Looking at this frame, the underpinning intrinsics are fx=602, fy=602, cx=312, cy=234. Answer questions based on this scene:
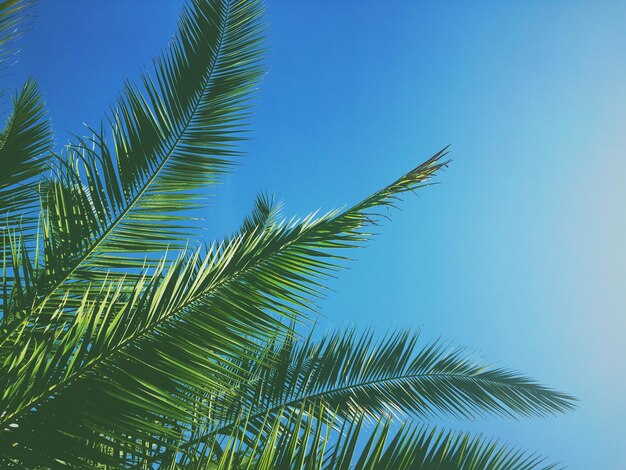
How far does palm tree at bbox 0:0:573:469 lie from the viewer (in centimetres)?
154

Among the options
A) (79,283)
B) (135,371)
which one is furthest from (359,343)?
(135,371)

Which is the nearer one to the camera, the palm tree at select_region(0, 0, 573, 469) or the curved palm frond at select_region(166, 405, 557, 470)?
the curved palm frond at select_region(166, 405, 557, 470)

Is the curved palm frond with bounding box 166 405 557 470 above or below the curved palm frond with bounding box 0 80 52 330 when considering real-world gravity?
below

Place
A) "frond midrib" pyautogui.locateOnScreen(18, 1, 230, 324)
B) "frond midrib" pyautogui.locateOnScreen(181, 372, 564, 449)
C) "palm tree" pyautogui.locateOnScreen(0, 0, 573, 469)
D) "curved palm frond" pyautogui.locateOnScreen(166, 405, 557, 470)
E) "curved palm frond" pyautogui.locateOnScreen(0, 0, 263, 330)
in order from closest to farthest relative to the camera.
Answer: "curved palm frond" pyautogui.locateOnScreen(166, 405, 557, 470), "palm tree" pyautogui.locateOnScreen(0, 0, 573, 469), "frond midrib" pyautogui.locateOnScreen(18, 1, 230, 324), "curved palm frond" pyautogui.locateOnScreen(0, 0, 263, 330), "frond midrib" pyautogui.locateOnScreen(181, 372, 564, 449)

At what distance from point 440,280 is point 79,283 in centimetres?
1579

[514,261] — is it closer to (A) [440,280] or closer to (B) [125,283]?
(A) [440,280]

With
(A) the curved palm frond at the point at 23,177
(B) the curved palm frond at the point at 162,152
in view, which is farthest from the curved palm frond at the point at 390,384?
(A) the curved palm frond at the point at 23,177

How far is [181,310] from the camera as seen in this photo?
1908 millimetres

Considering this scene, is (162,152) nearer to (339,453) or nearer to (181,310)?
(181,310)

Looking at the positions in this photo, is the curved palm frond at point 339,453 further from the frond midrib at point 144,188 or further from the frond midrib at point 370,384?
the frond midrib at point 370,384

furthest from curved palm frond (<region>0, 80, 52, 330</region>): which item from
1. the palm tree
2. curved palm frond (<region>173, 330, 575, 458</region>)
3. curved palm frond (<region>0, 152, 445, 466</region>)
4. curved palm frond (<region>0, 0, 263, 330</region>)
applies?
curved palm frond (<region>173, 330, 575, 458</region>)

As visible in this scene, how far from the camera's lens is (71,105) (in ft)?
35.6

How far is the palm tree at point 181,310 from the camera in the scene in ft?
5.07

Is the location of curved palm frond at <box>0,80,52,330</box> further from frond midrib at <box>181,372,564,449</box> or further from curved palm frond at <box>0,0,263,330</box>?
frond midrib at <box>181,372,564,449</box>
